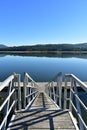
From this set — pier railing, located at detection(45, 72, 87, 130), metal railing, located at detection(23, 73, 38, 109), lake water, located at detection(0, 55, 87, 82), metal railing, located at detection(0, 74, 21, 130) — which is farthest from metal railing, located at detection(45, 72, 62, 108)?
lake water, located at detection(0, 55, 87, 82)

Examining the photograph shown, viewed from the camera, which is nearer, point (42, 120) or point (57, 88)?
point (42, 120)

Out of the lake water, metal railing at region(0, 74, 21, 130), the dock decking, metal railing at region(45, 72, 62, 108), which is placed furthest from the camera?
the lake water

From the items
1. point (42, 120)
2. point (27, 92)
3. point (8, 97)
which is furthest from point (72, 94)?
point (27, 92)

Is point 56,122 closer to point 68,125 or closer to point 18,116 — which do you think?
point 68,125

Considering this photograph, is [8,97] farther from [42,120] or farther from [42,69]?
[42,69]

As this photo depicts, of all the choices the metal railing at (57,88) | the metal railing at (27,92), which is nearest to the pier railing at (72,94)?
the metal railing at (57,88)

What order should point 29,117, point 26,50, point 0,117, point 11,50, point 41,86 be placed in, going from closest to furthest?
point 29,117 < point 0,117 < point 41,86 < point 26,50 < point 11,50

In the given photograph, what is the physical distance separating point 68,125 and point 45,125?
0.40 meters

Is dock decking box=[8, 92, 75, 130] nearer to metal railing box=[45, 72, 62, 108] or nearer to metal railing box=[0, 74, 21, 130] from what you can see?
metal railing box=[0, 74, 21, 130]

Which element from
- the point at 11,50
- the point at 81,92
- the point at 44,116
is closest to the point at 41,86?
the point at 81,92

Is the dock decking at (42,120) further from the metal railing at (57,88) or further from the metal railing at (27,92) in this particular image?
the metal railing at (57,88)

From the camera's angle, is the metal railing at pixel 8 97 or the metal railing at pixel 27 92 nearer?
the metal railing at pixel 8 97

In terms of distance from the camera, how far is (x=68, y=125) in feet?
12.9

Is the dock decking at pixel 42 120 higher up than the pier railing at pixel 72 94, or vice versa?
the pier railing at pixel 72 94
